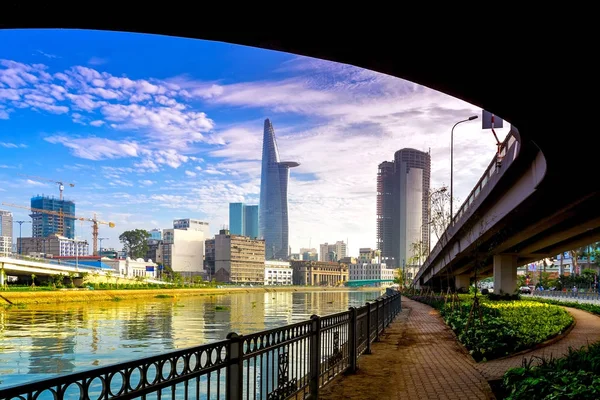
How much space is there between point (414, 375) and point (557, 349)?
6304mm

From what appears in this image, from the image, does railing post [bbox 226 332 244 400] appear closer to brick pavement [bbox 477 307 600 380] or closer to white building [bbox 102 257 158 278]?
brick pavement [bbox 477 307 600 380]

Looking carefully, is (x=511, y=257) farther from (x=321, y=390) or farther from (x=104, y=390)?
(x=104, y=390)

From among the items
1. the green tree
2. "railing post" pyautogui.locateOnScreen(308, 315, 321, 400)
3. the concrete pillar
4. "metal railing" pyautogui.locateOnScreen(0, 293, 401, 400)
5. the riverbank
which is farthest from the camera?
the green tree

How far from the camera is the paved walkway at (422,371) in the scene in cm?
882

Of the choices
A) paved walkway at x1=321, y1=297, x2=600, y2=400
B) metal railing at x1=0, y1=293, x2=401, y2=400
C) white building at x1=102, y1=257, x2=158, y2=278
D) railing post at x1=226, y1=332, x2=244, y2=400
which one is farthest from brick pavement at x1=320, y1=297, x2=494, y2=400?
white building at x1=102, y1=257, x2=158, y2=278

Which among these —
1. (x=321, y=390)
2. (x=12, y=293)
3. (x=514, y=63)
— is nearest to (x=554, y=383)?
(x=321, y=390)

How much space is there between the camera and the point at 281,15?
19.3 ft

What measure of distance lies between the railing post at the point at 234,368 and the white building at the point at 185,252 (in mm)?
177385

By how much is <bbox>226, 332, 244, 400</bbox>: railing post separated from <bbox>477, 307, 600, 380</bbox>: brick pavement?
6419 mm

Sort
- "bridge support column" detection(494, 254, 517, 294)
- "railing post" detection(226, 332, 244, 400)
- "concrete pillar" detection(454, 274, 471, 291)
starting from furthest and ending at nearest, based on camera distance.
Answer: "concrete pillar" detection(454, 274, 471, 291), "bridge support column" detection(494, 254, 517, 294), "railing post" detection(226, 332, 244, 400)

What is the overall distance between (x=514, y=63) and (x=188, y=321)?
30.8 m

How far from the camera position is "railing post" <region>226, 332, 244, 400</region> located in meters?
5.13

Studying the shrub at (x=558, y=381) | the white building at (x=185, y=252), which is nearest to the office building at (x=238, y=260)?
the white building at (x=185, y=252)

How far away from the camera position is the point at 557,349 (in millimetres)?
14648
